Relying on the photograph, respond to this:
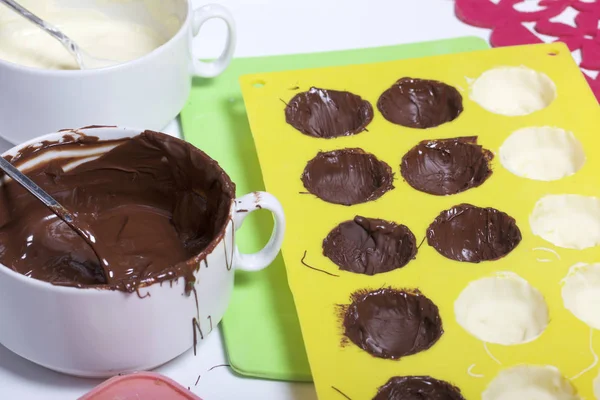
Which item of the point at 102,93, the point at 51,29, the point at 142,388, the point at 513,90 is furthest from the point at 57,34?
the point at 513,90

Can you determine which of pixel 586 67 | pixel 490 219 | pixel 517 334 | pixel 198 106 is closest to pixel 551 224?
pixel 490 219

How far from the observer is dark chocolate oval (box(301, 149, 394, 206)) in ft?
3.67

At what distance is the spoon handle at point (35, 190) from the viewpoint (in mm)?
888

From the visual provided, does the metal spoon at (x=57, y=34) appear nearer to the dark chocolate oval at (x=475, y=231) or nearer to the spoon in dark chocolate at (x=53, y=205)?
the spoon in dark chocolate at (x=53, y=205)

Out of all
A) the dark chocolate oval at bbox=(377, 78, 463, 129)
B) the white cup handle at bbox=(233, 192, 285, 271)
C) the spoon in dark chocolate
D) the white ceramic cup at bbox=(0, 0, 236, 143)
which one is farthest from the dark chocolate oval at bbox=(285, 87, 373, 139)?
the spoon in dark chocolate

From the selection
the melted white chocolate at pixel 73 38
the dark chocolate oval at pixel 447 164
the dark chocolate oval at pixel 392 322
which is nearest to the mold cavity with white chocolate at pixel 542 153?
the dark chocolate oval at pixel 447 164

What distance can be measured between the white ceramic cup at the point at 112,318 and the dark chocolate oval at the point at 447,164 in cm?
28

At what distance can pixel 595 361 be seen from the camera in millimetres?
898

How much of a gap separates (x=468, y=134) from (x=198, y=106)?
15.5 inches

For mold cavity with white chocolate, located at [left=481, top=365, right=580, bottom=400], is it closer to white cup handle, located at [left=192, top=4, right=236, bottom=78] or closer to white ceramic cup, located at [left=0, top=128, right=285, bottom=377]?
white ceramic cup, located at [left=0, top=128, right=285, bottom=377]

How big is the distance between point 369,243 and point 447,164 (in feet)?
0.63

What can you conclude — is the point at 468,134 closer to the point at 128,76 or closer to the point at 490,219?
the point at 490,219

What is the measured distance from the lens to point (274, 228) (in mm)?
965

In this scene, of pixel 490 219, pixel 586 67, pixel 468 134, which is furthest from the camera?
pixel 586 67
